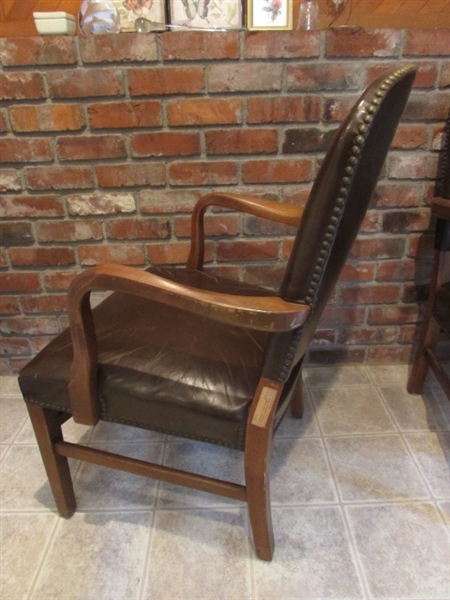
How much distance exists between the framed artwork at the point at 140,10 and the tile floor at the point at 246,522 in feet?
4.26

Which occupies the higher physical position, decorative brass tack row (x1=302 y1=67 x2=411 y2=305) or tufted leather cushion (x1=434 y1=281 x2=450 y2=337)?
decorative brass tack row (x1=302 y1=67 x2=411 y2=305)

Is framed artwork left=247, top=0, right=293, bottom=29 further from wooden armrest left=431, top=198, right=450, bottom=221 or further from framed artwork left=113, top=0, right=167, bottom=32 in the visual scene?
wooden armrest left=431, top=198, right=450, bottom=221

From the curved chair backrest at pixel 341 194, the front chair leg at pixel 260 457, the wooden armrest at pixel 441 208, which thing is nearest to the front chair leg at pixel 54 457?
the front chair leg at pixel 260 457

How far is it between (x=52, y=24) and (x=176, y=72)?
1.18ft

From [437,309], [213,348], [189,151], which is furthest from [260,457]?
[189,151]

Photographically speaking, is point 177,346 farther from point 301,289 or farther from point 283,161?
point 283,161

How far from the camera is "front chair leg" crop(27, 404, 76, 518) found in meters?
0.94

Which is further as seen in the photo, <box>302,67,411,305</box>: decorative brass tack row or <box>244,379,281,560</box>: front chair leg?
<box>244,379,281,560</box>: front chair leg

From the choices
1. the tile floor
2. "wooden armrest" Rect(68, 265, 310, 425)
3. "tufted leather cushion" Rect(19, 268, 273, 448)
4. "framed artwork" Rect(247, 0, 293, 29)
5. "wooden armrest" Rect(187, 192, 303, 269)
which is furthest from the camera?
"framed artwork" Rect(247, 0, 293, 29)

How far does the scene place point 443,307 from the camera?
1206 mm

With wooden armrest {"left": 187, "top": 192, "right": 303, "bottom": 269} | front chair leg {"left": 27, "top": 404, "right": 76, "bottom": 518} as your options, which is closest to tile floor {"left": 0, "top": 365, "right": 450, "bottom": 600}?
front chair leg {"left": 27, "top": 404, "right": 76, "bottom": 518}

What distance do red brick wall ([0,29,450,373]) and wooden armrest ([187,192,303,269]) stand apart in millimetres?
149

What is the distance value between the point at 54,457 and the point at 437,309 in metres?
1.13

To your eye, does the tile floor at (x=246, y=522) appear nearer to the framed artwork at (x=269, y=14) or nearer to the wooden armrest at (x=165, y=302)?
the wooden armrest at (x=165, y=302)
